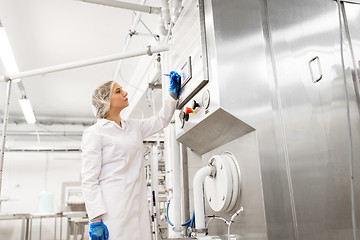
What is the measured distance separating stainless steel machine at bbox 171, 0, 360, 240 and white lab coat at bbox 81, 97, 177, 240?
43 centimetres

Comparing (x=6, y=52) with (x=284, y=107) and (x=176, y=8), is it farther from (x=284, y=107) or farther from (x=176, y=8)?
(x=284, y=107)

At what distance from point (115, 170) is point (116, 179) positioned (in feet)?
0.16

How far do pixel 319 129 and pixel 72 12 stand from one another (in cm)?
293

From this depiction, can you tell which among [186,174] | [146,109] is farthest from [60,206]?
[186,174]

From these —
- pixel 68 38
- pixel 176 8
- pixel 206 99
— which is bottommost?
pixel 206 99

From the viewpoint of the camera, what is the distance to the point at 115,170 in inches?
64.2

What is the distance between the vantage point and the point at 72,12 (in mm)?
3270

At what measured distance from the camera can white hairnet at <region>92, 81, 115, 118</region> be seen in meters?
1.78

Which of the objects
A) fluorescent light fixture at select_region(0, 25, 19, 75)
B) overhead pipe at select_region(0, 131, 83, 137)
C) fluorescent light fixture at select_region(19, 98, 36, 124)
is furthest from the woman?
overhead pipe at select_region(0, 131, 83, 137)

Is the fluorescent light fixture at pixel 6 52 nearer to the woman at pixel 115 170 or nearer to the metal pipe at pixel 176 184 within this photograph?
the woman at pixel 115 170

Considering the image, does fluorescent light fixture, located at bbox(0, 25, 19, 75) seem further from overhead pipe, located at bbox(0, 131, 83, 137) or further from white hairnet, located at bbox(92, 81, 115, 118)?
overhead pipe, located at bbox(0, 131, 83, 137)

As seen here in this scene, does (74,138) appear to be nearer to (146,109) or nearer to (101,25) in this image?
(146,109)

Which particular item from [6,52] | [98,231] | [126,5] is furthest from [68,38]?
[98,231]

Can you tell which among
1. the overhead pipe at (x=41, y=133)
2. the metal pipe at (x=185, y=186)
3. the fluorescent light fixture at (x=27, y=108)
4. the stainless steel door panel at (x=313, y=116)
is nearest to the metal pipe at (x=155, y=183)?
the metal pipe at (x=185, y=186)
